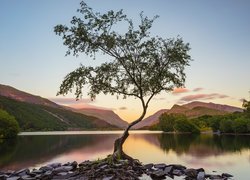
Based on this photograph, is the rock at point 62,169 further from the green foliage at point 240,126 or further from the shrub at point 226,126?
the shrub at point 226,126

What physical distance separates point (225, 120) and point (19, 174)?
144 meters

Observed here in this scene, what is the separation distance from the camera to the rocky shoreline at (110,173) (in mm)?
27844

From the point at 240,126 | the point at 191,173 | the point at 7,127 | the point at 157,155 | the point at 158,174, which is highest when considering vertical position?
the point at 240,126

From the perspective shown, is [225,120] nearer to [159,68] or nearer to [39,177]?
[159,68]

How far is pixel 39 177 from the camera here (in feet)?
93.2

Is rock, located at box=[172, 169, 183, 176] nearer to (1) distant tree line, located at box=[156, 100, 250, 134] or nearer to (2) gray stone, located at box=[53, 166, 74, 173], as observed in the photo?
(2) gray stone, located at box=[53, 166, 74, 173]

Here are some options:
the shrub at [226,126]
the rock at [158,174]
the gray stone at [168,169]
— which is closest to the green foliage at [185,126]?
the shrub at [226,126]

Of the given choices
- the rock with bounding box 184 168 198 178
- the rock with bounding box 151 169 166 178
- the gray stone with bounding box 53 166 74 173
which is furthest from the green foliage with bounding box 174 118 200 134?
the gray stone with bounding box 53 166 74 173

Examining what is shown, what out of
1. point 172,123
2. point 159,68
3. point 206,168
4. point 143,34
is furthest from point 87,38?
point 172,123

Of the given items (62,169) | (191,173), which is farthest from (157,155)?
(62,169)

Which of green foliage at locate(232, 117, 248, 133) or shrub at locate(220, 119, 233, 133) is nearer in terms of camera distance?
green foliage at locate(232, 117, 248, 133)

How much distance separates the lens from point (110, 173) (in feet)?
93.7

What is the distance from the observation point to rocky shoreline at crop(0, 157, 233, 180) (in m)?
27.8

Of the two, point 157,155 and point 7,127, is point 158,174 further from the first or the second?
point 7,127
